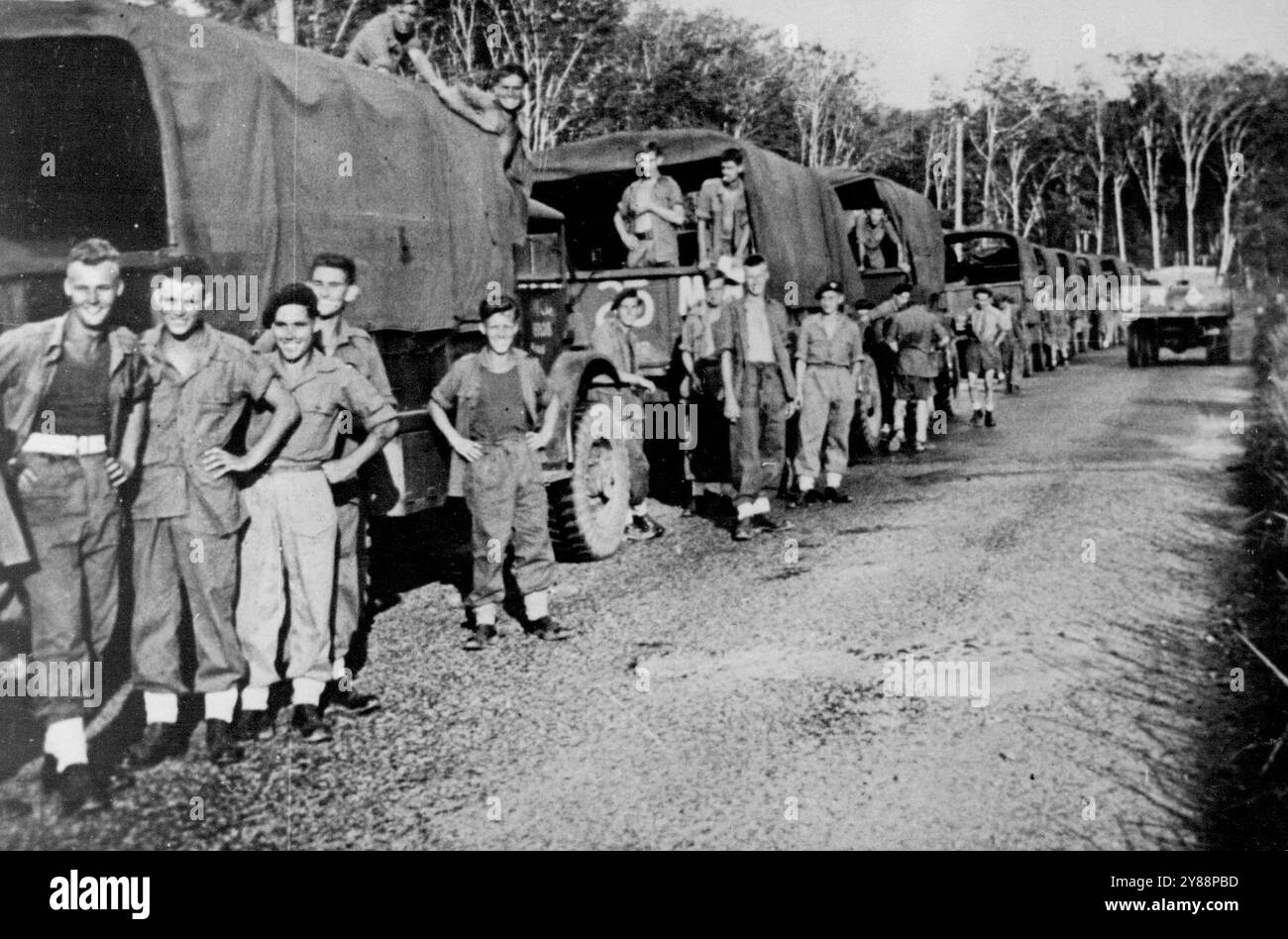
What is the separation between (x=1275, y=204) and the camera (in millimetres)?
7945

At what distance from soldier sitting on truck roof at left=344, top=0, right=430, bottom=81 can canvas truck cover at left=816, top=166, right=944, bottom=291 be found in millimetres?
7840

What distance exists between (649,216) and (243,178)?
5450mm

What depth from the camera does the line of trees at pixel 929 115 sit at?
36.2 feet

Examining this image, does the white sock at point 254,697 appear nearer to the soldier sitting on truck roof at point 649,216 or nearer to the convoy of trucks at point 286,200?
the convoy of trucks at point 286,200

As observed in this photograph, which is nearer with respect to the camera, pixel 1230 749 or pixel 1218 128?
pixel 1230 749

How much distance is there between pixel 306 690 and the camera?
476cm

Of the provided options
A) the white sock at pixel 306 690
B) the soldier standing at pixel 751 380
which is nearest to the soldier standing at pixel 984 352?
the soldier standing at pixel 751 380

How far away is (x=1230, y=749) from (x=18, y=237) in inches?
195

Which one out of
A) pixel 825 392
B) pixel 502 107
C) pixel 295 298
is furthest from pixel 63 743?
pixel 825 392

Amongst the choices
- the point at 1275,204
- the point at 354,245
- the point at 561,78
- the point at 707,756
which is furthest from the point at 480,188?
the point at 561,78

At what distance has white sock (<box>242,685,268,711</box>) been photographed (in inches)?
183

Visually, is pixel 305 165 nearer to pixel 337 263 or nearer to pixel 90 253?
pixel 337 263
